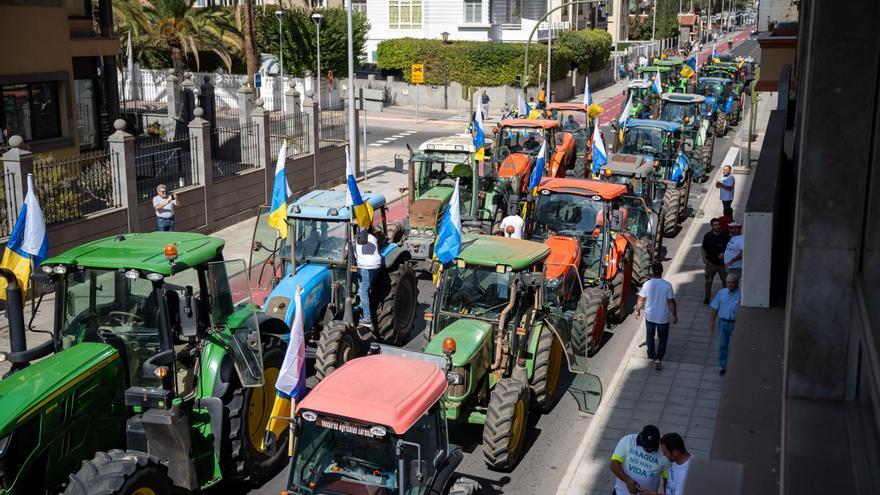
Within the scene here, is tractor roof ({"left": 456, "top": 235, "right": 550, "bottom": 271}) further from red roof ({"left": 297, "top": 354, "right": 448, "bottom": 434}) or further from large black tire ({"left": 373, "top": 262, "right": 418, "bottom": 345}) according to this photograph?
red roof ({"left": 297, "top": 354, "right": 448, "bottom": 434})

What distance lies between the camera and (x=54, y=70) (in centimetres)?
2403

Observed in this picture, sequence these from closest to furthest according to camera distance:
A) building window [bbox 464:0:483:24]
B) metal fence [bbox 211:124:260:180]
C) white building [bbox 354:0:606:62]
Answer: metal fence [bbox 211:124:260:180], white building [bbox 354:0:606:62], building window [bbox 464:0:483:24]

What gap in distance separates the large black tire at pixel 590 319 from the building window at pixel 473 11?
139 ft

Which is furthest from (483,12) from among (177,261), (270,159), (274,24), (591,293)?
(177,261)

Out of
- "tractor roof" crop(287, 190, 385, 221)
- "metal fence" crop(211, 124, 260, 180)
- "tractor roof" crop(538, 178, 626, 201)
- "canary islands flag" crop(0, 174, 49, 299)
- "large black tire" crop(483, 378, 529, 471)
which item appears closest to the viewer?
"large black tire" crop(483, 378, 529, 471)

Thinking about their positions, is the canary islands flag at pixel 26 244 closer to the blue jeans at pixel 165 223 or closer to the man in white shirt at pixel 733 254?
the blue jeans at pixel 165 223

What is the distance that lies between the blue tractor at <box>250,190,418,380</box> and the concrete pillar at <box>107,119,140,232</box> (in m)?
5.36

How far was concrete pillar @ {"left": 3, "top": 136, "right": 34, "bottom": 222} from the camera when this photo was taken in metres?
15.5

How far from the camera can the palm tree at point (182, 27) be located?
37125 millimetres

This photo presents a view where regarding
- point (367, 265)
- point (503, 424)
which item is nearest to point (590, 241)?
point (367, 265)

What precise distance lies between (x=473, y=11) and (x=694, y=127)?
94.5 feet

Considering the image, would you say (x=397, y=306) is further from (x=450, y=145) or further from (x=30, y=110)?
(x=30, y=110)

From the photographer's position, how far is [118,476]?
7.29m

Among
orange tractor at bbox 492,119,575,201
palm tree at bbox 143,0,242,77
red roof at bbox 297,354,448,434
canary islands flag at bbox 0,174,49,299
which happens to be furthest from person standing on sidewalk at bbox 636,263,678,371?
palm tree at bbox 143,0,242,77
